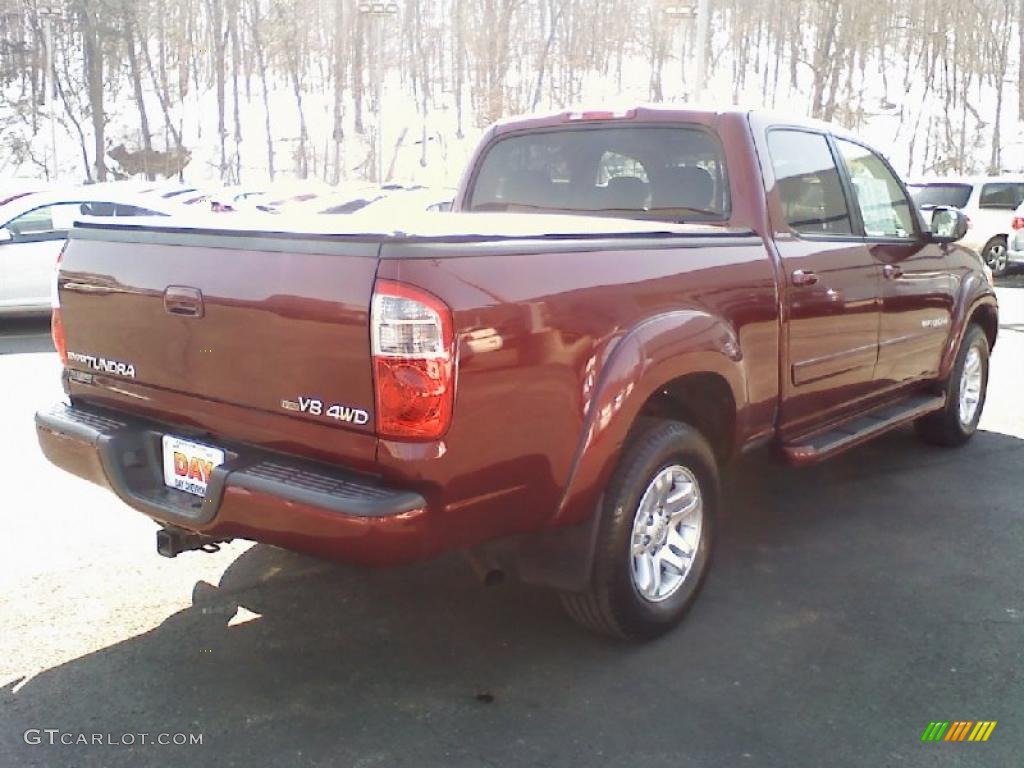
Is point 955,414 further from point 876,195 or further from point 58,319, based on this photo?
point 58,319

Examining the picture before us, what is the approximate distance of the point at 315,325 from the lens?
2742 millimetres

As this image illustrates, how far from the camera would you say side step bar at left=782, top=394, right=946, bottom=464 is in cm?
429

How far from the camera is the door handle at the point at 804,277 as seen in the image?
4098 millimetres

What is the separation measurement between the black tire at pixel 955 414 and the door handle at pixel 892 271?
1121mm

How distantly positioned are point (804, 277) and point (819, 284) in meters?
0.16

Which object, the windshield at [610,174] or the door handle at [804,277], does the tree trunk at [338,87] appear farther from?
the door handle at [804,277]

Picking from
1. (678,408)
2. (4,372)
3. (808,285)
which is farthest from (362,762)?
(4,372)

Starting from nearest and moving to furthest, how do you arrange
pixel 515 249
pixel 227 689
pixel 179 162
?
pixel 515 249 < pixel 227 689 < pixel 179 162

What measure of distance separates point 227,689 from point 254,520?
2.29 ft

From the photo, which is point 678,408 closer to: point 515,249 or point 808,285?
point 808,285

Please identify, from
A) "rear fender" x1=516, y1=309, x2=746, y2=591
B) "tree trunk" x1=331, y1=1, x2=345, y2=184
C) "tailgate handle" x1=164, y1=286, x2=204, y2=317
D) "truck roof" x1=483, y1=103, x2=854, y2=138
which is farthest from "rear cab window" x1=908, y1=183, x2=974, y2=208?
"tree trunk" x1=331, y1=1, x2=345, y2=184

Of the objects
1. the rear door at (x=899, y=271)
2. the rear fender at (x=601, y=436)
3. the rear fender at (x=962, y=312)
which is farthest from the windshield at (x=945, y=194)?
the rear fender at (x=601, y=436)

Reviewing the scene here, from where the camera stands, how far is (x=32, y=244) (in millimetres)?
10523

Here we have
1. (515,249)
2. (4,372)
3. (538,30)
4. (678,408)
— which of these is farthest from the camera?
(538,30)
